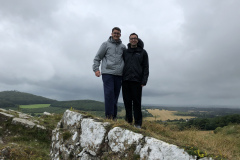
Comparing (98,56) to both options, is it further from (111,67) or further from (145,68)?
(145,68)

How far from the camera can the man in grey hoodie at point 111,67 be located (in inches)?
255

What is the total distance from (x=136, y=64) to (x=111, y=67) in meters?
1.06

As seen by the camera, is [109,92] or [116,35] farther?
[116,35]

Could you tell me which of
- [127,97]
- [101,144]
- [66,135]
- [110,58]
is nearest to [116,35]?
[110,58]

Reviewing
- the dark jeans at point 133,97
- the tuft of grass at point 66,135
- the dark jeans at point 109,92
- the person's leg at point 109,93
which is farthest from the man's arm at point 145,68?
the tuft of grass at point 66,135

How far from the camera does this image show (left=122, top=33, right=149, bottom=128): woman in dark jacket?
6.12 metres

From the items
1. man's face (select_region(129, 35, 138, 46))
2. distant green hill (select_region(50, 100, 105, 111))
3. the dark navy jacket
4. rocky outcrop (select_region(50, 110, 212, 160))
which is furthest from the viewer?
distant green hill (select_region(50, 100, 105, 111))

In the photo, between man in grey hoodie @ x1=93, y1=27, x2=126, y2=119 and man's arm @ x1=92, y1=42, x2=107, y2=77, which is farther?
man's arm @ x1=92, y1=42, x2=107, y2=77

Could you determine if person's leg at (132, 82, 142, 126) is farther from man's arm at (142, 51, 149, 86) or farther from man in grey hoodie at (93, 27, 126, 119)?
man in grey hoodie at (93, 27, 126, 119)

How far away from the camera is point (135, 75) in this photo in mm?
6051

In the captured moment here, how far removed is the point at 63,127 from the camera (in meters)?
→ 6.70

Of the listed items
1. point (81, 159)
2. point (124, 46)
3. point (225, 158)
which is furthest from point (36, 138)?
point (225, 158)

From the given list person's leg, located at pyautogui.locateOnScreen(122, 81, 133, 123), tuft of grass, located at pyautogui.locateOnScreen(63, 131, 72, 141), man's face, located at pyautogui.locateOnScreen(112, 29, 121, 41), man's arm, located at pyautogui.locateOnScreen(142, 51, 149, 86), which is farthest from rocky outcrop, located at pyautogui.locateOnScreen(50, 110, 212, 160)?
man's face, located at pyautogui.locateOnScreen(112, 29, 121, 41)

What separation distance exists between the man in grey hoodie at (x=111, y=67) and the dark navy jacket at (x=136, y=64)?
1.18ft
